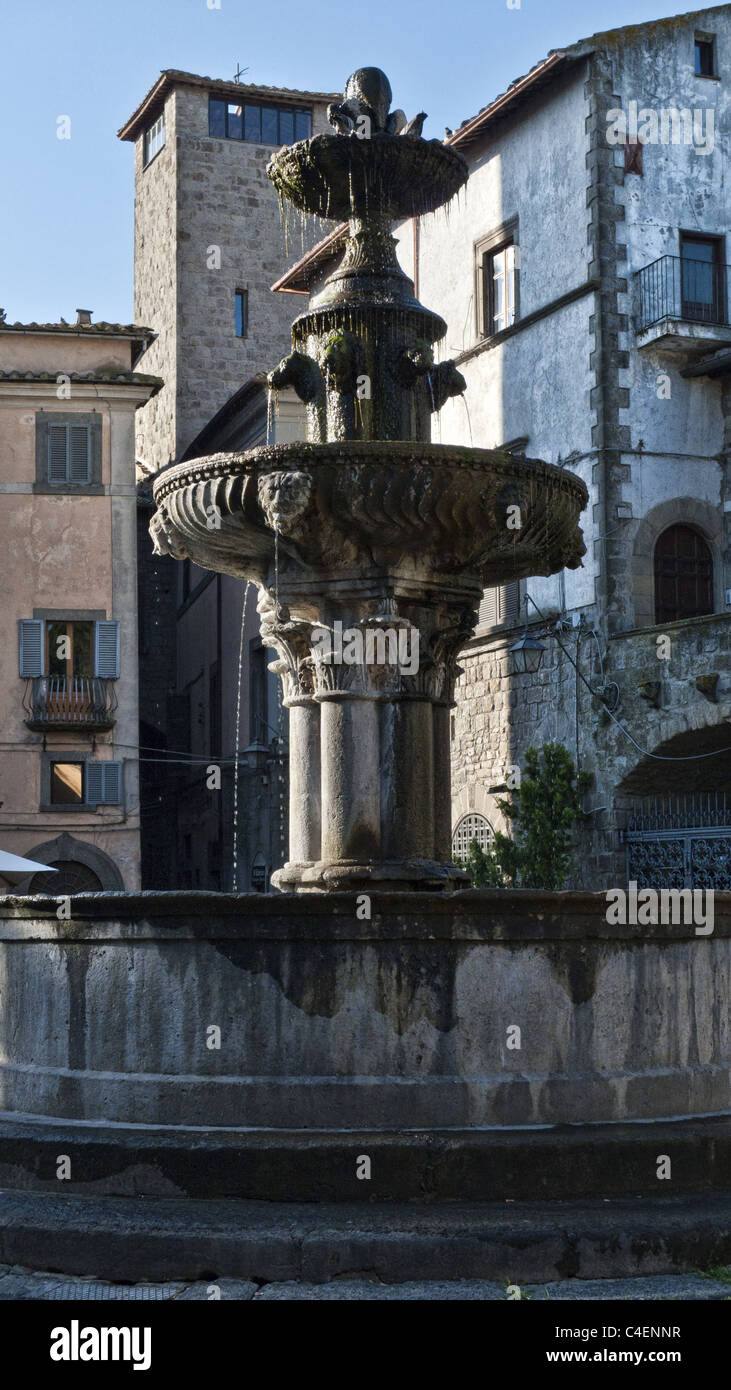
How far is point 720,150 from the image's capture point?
2455cm

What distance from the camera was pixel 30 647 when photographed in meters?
29.6

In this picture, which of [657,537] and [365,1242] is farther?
[657,537]

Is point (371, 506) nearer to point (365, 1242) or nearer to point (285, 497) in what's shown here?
point (285, 497)

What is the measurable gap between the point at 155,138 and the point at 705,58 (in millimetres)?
19034

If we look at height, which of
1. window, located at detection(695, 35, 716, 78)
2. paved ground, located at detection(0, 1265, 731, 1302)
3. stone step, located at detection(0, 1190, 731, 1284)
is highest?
window, located at detection(695, 35, 716, 78)

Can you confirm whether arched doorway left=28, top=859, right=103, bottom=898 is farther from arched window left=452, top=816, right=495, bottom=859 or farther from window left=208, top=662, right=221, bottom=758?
arched window left=452, top=816, right=495, bottom=859

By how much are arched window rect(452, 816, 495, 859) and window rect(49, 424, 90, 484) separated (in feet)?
31.5

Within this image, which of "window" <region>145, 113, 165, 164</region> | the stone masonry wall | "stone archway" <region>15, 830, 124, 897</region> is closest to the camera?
"stone archway" <region>15, 830, 124, 897</region>

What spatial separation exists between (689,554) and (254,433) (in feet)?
35.8

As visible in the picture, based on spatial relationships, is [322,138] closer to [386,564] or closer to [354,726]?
[386,564]

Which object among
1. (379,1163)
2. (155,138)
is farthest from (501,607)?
(379,1163)

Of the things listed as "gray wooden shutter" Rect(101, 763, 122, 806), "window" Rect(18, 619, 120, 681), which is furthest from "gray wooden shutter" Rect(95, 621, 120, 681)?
"gray wooden shutter" Rect(101, 763, 122, 806)

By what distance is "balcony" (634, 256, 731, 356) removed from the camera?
2294 cm
